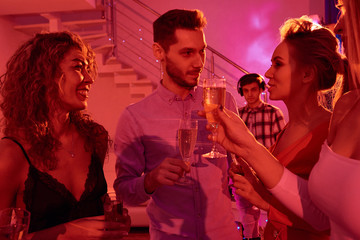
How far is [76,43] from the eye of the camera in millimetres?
1883

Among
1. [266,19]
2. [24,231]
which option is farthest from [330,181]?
[266,19]

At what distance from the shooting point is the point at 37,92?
1.74m

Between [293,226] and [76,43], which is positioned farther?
[76,43]

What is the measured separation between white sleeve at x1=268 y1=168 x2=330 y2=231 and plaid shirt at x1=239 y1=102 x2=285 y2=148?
3.43 meters

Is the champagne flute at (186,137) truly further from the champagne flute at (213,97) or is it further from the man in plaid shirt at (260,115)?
the man in plaid shirt at (260,115)

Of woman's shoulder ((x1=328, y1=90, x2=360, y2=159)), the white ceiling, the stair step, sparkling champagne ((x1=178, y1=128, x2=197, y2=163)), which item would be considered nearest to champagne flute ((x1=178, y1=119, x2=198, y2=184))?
sparkling champagne ((x1=178, y1=128, x2=197, y2=163))

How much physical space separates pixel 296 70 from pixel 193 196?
2.64 ft

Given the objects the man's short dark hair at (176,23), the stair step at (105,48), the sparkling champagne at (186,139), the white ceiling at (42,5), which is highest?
the white ceiling at (42,5)

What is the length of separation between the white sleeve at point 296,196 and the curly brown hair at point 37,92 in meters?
1.09

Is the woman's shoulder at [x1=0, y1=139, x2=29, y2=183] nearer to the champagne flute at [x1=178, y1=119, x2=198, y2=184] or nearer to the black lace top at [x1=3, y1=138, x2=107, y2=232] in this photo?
the black lace top at [x1=3, y1=138, x2=107, y2=232]

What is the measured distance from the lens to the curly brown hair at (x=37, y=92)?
164cm

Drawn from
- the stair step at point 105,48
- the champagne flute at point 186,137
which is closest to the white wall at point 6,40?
the stair step at point 105,48

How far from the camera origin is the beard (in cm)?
189

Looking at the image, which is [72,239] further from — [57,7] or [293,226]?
[57,7]
